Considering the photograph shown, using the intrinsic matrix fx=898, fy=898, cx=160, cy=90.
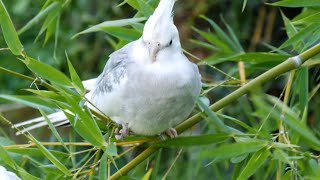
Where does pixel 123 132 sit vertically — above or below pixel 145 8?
below

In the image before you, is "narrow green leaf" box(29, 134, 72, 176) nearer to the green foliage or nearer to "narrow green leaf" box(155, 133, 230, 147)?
the green foliage

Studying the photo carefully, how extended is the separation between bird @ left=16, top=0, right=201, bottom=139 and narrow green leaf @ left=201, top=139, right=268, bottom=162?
14 centimetres

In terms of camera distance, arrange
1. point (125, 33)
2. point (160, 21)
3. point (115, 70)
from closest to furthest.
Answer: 1. point (160, 21)
2. point (115, 70)
3. point (125, 33)

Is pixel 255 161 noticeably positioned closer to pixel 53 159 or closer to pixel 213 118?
pixel 213 118

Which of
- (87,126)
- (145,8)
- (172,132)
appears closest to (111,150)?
(87,126)

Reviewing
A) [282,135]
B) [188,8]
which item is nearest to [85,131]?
[282,135]

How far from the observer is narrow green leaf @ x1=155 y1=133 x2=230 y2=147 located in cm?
119

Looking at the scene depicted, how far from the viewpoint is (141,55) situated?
126cm

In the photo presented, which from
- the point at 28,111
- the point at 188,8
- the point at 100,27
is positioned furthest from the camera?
the point at 188,8

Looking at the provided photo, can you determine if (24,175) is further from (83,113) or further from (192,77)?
(192,77)

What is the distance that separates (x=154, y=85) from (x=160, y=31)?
0.08 meters

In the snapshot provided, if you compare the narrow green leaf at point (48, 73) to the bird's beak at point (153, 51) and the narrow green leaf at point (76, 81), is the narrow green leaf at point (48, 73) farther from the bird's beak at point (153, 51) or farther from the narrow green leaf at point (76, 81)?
the bird's beak at point (153, 51)

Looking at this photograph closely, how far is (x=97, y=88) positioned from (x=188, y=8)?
92cm

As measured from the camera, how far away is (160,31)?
3.99ft
